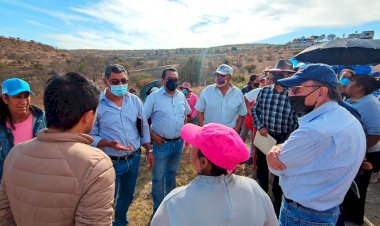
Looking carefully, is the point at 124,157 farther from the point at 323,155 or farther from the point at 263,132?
the point at 323,155

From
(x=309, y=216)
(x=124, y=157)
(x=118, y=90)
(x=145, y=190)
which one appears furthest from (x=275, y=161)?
(x=145, y=190)

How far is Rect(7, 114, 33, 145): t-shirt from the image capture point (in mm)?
2537

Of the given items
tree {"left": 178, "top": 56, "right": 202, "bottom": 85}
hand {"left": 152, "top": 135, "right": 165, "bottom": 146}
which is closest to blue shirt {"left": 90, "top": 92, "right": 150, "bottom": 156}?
hand {"left": 152, "top": 135, "right": 165, "bottom": 146}

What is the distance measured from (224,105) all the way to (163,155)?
4.07 ft

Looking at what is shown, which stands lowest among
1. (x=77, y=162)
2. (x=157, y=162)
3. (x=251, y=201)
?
(x=157, y=162)

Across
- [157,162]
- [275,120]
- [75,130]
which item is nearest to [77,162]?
[75,130]

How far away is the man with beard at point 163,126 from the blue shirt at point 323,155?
6.43 feet

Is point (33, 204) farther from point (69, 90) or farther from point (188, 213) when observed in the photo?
point (188, 213)

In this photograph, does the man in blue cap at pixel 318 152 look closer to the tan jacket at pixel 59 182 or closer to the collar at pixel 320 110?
the collar at pixel 320 110

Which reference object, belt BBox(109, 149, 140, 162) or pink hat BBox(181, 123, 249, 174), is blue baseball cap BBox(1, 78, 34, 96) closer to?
belt BBox(109, 149, 140, 162)

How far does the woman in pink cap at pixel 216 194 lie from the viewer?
126 cm

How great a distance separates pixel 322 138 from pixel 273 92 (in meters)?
1.98

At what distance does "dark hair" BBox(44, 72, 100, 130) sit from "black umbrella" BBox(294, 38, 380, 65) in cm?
437

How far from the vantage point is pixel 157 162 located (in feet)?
12.0
